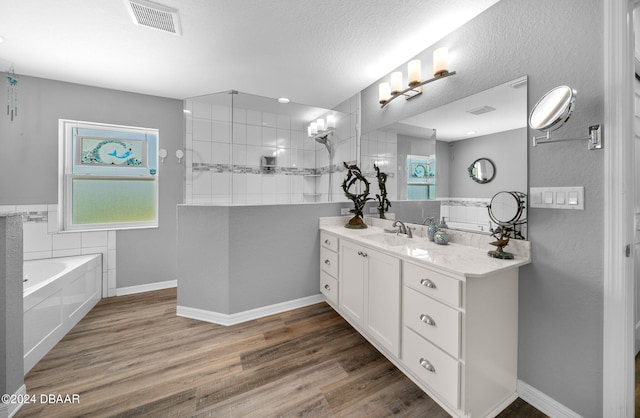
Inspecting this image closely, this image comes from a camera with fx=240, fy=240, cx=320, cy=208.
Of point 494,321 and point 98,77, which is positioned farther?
point 98,77

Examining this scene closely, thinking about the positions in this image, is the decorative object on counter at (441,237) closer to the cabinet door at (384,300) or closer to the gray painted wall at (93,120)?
the cabinet door at (384,300)

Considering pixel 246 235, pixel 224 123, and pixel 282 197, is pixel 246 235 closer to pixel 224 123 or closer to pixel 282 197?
pixel 282 197

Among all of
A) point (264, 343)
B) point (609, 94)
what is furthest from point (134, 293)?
point (609, 94)

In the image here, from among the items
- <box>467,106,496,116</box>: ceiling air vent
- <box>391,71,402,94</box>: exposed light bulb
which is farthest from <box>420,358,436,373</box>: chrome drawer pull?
<box>391,71,402,94</box>: exposed light bulb

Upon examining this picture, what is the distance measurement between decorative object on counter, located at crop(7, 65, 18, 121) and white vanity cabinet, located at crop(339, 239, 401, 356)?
11.3ft

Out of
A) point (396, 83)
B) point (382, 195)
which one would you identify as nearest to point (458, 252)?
point (382, 195)

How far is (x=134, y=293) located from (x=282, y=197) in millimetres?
2106

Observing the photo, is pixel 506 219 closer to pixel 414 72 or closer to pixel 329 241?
pixel 414 72

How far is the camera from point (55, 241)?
→ 100 inches

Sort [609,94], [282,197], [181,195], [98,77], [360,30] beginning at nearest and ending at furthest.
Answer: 1. [609,94]
2. [360,30]
3. [98,77]
4. [282,197]
5. [181,195]

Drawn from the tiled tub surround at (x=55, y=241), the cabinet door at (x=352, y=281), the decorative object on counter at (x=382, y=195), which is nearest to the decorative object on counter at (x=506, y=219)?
the cabinet door at (x=352, y=281)

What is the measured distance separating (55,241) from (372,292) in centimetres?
330

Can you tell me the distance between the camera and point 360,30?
1.75 m

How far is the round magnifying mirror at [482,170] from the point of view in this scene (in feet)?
4.90
